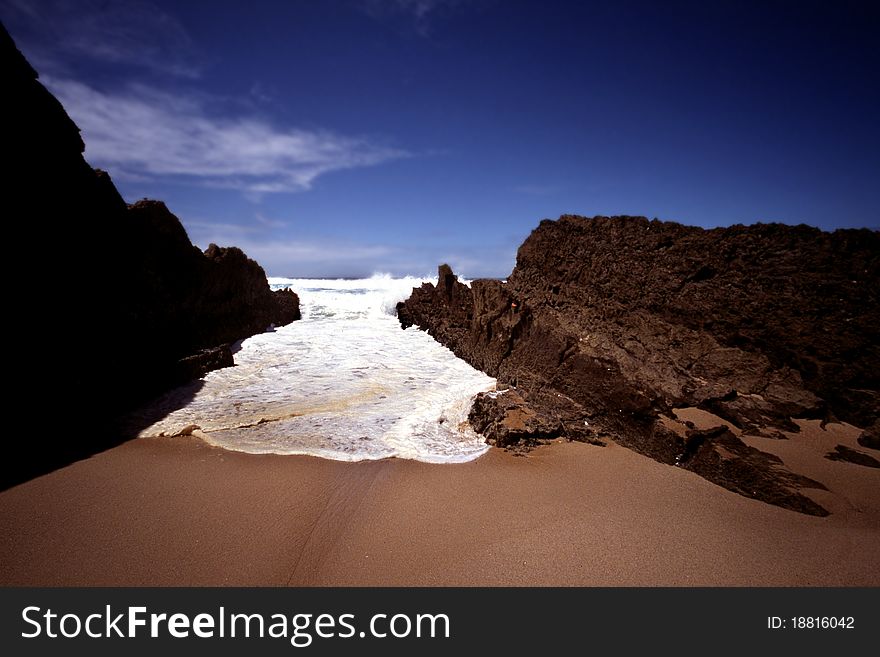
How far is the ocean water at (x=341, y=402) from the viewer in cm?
380

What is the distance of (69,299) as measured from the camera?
4531mm

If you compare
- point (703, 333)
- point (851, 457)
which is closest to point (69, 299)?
point (703, 333)

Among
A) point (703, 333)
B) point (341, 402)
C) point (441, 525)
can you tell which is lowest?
point (441, 525)

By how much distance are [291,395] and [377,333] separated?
5.12 m

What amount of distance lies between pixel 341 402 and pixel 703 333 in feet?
15.4

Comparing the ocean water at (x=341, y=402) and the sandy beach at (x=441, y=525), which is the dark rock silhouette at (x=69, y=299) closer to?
the ocean water at (x=341, y=402)

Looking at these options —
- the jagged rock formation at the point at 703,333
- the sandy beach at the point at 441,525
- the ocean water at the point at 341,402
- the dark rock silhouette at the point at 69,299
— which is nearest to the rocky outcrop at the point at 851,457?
the sandy beach at the point at 441,525

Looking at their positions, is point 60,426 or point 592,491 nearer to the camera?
point 592,491

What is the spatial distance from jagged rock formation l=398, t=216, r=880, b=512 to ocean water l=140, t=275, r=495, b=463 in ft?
2.58

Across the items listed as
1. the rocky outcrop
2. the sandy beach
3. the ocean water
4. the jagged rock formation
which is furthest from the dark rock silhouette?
the rocky outcrop

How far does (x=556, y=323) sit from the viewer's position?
490 centimetres

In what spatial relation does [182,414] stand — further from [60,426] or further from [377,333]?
[377,333]

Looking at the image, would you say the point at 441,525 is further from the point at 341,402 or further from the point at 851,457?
the point at 851,457
